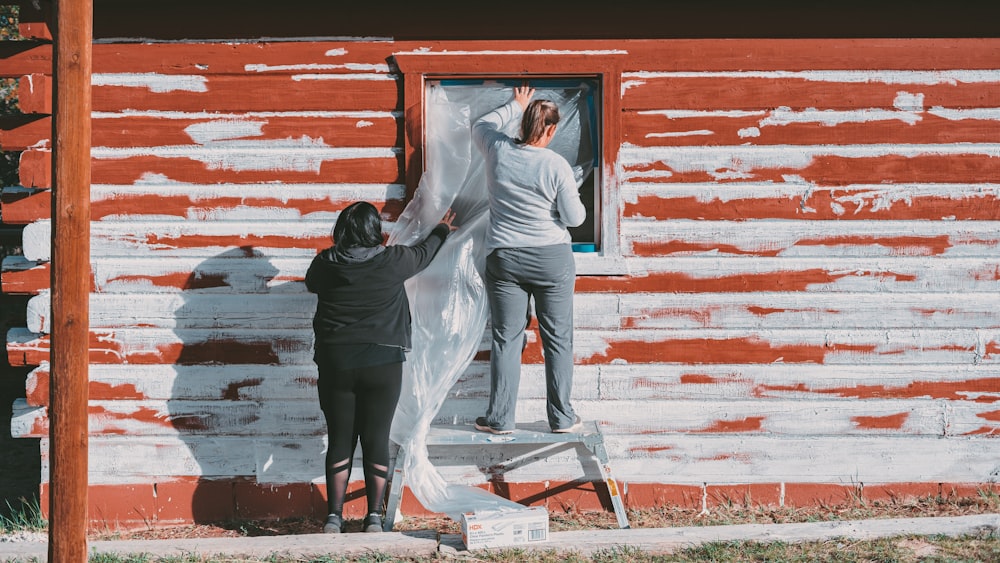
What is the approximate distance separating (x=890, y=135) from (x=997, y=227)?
2.64 ft

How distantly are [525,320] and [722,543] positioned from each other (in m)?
1.46

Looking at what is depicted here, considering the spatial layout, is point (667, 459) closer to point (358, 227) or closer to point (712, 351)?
point (712, 351)

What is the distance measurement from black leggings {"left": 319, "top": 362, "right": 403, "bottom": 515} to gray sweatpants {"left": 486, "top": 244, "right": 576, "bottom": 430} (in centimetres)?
54

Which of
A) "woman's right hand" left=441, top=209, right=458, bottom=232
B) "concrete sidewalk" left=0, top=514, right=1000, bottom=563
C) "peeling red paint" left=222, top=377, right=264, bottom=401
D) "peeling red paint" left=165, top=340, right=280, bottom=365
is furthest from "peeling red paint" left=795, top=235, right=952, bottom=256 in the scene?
"peeling red paint" left=222, top=377, right=264, bottom=401

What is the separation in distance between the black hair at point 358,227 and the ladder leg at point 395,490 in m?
1.13

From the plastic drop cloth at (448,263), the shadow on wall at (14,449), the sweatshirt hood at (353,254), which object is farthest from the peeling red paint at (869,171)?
the shadow on wall at (14,449)

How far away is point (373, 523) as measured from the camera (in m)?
4.78

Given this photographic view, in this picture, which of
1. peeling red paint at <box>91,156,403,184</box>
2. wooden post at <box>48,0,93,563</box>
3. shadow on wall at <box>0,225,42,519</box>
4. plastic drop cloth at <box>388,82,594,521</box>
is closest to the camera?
wooden post at <box>48,0,93,563</box>

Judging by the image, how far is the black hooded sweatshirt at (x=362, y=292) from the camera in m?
4.69

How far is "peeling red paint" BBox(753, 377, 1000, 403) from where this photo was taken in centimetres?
542

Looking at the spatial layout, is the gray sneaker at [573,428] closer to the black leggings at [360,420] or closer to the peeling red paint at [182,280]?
the black leggings at [360,420]

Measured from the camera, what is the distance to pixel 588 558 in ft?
14.5

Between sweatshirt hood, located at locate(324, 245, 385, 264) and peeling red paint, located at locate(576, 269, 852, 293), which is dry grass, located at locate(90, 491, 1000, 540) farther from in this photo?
sweatshirt hood, located at locate(324, 245, 385, 264)

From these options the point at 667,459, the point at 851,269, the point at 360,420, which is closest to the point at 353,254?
the point at 360,420
